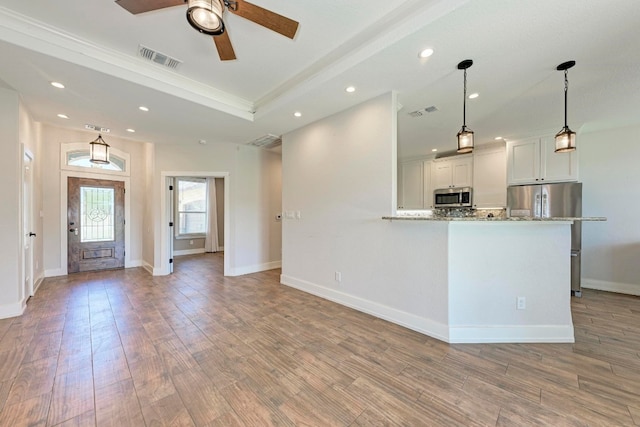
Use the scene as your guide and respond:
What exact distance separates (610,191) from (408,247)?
427 centimetres

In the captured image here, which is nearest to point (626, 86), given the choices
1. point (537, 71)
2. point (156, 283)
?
point (537, 71)

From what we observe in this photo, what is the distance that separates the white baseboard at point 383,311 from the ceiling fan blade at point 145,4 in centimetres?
341

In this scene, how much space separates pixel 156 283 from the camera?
4477 mm

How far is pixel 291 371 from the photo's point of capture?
6.59 feet

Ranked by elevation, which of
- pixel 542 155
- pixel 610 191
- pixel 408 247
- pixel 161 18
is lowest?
pixel 408 247

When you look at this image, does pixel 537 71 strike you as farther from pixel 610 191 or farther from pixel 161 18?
pixel 161 18

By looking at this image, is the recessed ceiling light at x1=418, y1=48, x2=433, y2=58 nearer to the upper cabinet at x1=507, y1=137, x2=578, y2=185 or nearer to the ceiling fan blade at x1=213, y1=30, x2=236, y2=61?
the ceiling fan blade at x1=213, y1=30, x2=236, y2=61

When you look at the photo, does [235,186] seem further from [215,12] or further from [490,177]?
[490,177]

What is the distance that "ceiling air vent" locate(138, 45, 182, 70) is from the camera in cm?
254

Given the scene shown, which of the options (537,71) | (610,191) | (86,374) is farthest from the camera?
(610,191)

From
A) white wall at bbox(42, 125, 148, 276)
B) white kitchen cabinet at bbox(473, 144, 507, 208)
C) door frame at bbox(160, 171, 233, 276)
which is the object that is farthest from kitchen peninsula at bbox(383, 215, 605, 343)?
white wall at bbox(42, 125, 148, 276)

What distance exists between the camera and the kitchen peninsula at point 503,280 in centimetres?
244

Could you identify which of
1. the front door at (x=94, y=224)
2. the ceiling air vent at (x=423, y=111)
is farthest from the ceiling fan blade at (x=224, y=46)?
the front door at (x=94, y=224)

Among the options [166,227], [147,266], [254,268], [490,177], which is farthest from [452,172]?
[147,266]
